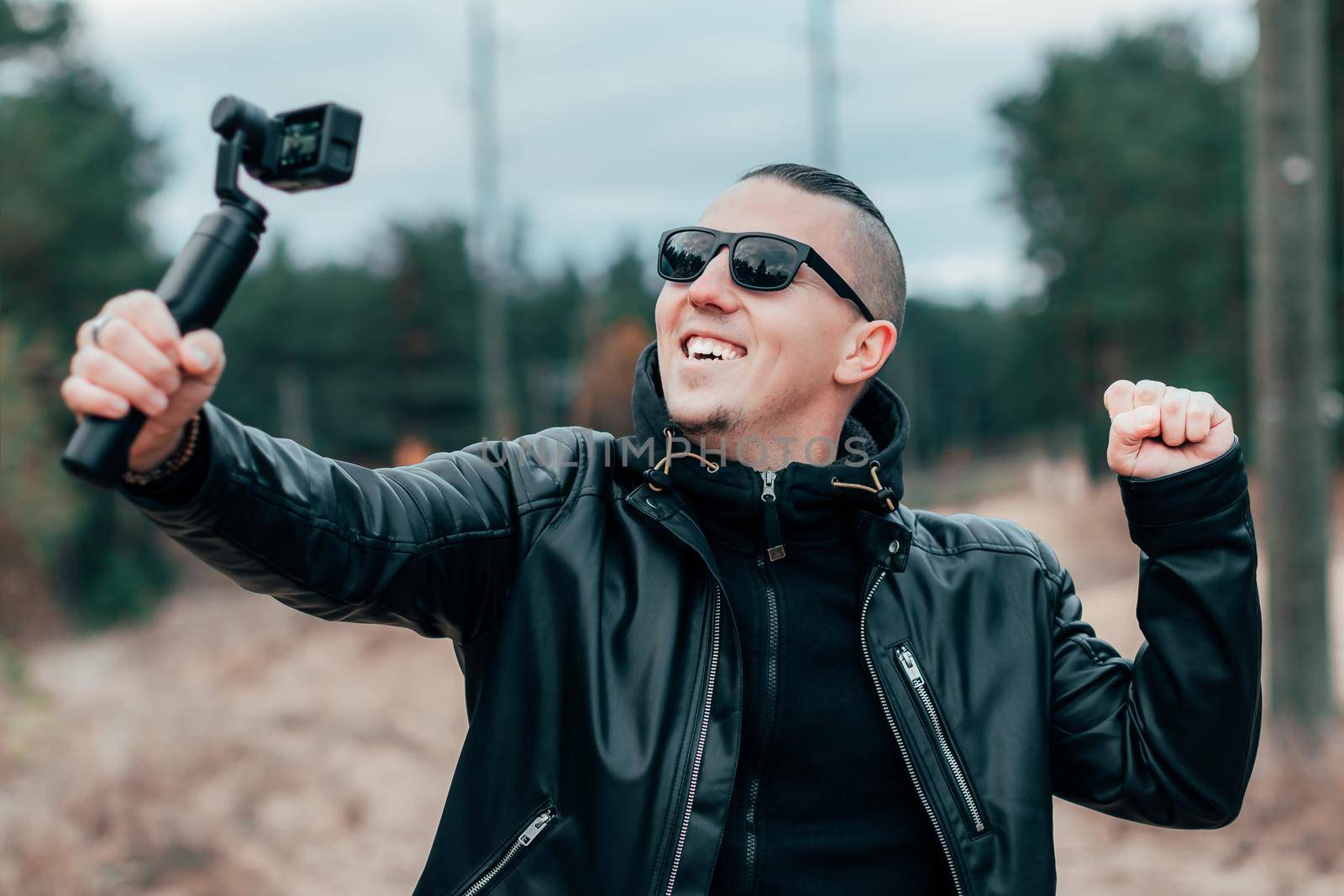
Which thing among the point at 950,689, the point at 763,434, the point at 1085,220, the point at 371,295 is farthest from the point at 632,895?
the point at 371,295

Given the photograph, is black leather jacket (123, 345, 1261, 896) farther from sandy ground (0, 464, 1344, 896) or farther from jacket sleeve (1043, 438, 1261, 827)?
sandy ground (0, 464, 1344, 896)

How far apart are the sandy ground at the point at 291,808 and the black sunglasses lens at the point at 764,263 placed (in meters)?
3.71

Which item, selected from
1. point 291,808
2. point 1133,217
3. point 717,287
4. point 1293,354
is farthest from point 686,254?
point 1133,217

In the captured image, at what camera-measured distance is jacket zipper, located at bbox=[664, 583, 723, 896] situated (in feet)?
5.95

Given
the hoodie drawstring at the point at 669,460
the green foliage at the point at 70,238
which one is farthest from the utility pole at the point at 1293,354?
the green foliage at the point at 70,238

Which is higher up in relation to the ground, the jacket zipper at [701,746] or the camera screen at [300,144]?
the camera screen at [300,144]

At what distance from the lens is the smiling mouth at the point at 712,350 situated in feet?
7.14

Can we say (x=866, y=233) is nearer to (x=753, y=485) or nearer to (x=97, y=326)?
(x=753, y=485)

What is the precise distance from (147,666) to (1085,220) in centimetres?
2370

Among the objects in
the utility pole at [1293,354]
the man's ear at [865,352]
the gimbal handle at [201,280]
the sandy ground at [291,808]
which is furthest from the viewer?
the utility pole at [1293,354]

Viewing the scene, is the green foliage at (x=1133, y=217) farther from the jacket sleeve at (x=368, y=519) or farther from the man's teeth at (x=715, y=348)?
the jacket sleeve at (x=368, y=519)

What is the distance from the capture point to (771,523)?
2.07 meters

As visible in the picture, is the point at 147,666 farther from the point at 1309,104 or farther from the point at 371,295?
the point at 371,295

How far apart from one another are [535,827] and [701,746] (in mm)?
277
